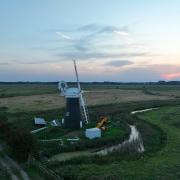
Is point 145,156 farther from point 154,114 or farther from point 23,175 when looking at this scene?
point 154,114

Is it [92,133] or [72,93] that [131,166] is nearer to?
[92,133]

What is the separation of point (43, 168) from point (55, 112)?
3416cm

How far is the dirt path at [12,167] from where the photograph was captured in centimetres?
2414

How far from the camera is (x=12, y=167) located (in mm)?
26656

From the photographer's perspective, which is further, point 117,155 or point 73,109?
point 73,109

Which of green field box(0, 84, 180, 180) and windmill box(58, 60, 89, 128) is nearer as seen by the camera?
green field box(0, 84, 180, 180)

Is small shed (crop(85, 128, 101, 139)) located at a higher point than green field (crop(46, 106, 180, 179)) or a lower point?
higher

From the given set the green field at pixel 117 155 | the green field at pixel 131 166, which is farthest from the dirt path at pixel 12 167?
the green field at pixel 131 166

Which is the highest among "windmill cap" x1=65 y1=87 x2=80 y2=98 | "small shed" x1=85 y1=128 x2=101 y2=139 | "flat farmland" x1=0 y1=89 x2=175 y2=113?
"windmill cap" x1=65 y1=87 x2=80 y2=98

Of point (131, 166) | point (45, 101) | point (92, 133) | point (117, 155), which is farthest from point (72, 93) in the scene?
point (45, 101)

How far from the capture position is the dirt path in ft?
79.2

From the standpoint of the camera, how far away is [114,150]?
3300 centimetres

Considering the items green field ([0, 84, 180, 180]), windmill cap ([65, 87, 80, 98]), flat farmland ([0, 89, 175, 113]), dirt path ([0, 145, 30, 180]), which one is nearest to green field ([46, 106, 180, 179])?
green field ([0, 84, 180, 180])

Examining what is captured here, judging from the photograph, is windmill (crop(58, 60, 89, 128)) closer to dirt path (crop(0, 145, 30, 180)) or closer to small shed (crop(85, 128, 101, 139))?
small shed (crop(85, 128, 101, 139))
